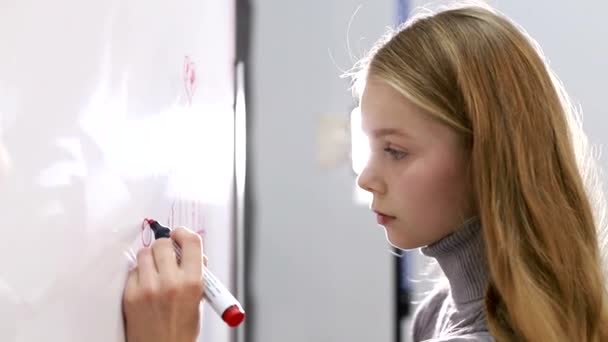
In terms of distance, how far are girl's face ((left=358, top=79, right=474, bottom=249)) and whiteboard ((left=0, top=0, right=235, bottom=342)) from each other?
7.3 inches

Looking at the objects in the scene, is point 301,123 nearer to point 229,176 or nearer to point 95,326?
point 229,176

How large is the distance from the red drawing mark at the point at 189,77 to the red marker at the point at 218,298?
17cm

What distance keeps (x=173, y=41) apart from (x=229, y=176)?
1.22 feet

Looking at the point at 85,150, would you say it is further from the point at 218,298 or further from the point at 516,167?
the point at 516,167

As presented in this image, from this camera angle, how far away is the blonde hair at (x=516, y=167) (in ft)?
2.24

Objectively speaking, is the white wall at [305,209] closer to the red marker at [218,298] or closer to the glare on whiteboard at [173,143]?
the glare on whiteboard at [173,143]

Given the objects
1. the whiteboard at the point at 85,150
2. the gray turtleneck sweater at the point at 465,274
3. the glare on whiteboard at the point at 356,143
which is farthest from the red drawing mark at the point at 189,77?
the glare on whiteboard at the point at 356,143

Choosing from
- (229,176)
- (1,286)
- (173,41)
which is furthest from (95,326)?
(229,176)

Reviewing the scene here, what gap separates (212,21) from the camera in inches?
32.3

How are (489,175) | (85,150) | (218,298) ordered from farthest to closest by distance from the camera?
(489,175) → (218,298) → (85,150)

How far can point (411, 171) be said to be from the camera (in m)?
0.70

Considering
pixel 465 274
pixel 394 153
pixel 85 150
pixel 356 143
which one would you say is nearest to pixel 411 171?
pixel 394 153

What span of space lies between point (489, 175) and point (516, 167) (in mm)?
33

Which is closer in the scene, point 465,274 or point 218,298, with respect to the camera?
point 218,298
